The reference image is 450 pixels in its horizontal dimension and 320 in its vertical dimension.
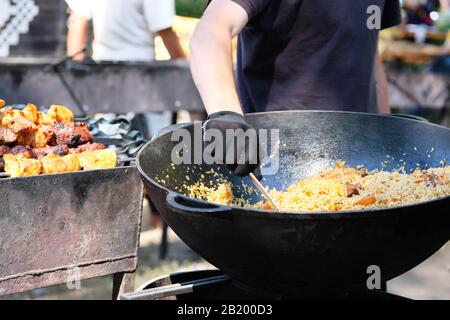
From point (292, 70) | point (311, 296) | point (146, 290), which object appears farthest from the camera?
point (292, 70)

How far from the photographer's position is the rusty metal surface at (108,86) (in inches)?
165

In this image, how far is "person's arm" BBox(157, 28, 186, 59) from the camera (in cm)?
473

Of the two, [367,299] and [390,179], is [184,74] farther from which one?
[367,299]

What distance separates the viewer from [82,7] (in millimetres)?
4930

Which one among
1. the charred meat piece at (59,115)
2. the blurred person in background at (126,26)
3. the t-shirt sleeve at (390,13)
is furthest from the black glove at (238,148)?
the blurred person in background at (126,26)

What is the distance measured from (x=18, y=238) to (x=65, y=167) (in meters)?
0.32

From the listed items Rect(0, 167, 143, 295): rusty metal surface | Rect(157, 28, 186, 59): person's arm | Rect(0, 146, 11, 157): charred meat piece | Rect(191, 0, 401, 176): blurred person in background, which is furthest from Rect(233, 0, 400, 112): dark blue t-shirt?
Rect(157, 28, 186, 59): person's arm

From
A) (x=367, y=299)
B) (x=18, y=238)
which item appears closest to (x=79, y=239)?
(x=18, y=238)

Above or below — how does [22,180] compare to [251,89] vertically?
below

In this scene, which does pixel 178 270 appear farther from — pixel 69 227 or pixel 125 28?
pixel 69 227

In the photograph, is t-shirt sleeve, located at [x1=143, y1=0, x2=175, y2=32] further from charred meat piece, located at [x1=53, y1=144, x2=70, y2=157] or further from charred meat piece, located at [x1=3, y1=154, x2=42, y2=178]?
charred meat piece, located at [x1=3, y1=154, x2=42, y2=178]

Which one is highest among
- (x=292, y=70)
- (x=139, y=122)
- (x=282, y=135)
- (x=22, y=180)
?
(x=292, y=70)

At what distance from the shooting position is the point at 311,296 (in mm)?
1676

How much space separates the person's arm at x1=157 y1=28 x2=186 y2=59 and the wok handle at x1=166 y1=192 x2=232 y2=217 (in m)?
3.38
